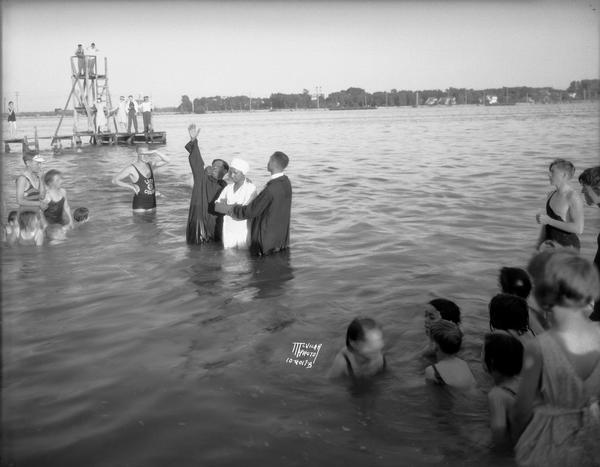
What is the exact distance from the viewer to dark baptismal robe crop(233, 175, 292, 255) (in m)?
8.92

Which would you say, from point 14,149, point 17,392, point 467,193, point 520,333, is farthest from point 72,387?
point 14,149

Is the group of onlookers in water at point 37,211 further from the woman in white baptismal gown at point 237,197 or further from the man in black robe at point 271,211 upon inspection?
the man in black robe at point 271,211

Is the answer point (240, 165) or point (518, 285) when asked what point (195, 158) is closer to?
point (240, 165)

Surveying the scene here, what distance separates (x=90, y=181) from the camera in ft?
73.4

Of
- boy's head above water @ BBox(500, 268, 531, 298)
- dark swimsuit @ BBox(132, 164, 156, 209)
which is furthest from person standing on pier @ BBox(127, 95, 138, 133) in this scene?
boy's head above water @ BBox(500, 268, 531, 298)

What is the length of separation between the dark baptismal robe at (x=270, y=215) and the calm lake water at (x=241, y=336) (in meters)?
0.30

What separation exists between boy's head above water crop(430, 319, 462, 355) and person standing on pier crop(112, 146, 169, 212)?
353 inches

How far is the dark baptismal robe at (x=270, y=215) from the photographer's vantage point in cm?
892

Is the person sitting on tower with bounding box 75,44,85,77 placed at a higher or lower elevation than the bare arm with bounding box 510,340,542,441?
higher

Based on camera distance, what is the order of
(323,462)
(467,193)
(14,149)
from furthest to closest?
(14,149) < (467,193) < (323,462)

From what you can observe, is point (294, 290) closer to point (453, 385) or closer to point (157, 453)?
point (453, 385)

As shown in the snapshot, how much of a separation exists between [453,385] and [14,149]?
41.6 metres

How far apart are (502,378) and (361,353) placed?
136 cm

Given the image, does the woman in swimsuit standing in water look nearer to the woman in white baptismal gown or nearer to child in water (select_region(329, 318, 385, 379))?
child in water (select_region(329, 318, 385, 379))
